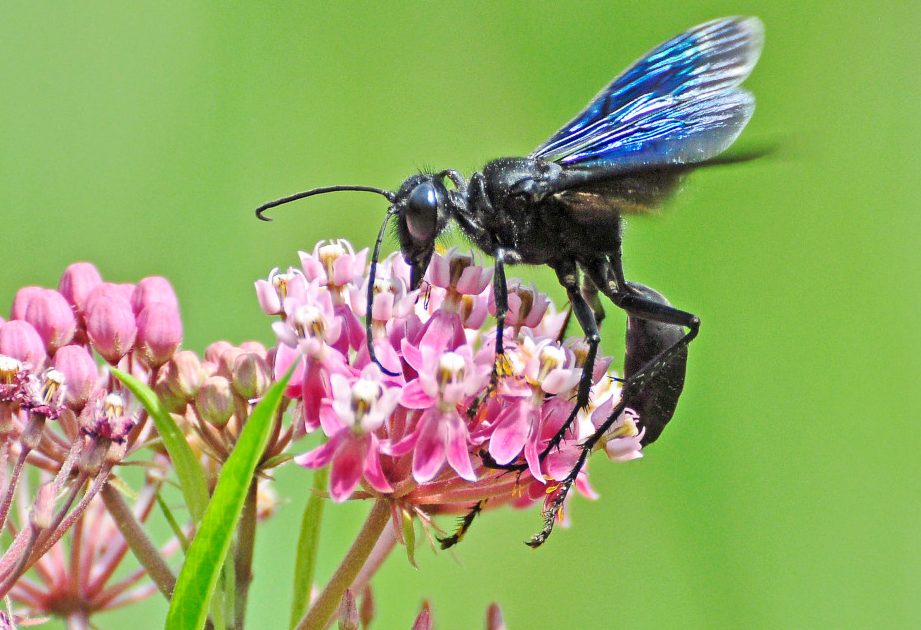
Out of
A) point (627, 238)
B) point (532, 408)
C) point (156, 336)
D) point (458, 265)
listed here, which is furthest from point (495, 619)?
point (627, 238)

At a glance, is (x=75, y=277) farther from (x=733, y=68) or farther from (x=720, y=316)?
(x=720, y=316)

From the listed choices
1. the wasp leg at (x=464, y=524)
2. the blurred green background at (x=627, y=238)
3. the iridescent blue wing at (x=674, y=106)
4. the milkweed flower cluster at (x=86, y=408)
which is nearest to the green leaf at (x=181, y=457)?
the milkweed flower cluster at (x=86, y=408)

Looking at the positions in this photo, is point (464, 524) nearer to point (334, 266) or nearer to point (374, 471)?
point (374, 471)

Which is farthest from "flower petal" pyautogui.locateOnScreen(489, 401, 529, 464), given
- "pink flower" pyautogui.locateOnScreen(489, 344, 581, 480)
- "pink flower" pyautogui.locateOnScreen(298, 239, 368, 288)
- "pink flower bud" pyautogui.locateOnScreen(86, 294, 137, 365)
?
"pink flower bud" pyautogui.locateOnScreen(86, 294, 137, 365)

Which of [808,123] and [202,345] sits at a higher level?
[808,123]

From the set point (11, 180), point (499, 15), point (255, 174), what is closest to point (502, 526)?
point (255, 174)

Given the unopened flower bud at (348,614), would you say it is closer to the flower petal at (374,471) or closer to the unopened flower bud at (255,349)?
the flower petal at (374,471)

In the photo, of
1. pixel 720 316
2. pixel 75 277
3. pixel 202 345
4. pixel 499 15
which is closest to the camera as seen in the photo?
pixel 75 277
